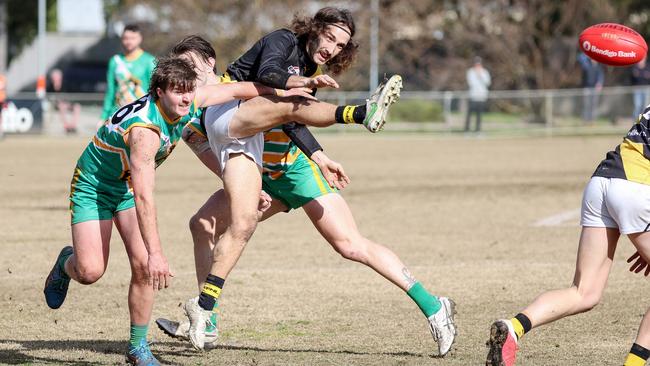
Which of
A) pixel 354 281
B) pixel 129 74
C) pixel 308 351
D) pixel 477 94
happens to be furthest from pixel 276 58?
pixel 477 94

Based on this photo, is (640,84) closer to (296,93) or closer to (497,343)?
(296,93)

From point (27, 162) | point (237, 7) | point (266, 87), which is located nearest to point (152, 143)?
point (266, 87)

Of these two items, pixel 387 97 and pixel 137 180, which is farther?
pixel 387 97

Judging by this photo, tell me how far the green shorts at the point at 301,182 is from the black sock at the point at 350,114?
0.64 metres

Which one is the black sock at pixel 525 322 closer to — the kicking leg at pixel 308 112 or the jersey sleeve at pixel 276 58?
the kicking leg at pixel 308 112

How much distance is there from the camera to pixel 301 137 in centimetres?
650

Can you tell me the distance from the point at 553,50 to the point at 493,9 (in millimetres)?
2467

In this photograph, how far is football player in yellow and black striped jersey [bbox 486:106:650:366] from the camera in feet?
18.4

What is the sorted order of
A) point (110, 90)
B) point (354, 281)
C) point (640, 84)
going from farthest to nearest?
point (640, 84) < point (110, 90) < point (354, 281)

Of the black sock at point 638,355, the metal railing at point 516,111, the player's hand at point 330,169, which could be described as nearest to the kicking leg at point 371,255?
the player's hand at point 330,169

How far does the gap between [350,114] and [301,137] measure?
0.39 meters

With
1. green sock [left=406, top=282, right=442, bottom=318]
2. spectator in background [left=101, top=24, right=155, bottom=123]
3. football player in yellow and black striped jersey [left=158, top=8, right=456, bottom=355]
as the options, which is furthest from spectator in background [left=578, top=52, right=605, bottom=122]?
green sock [left=406, top=282, right=442, bottom=318]

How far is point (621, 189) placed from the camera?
563cm

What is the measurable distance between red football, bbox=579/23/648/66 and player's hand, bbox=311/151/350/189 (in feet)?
5.37
